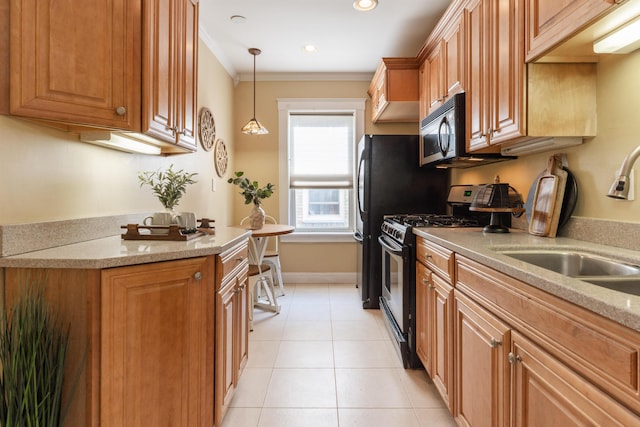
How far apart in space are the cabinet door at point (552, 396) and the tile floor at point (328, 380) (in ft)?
2.63

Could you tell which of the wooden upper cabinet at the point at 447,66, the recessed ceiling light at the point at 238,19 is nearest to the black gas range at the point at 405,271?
the wooden upper cabinet at the point at 447,66

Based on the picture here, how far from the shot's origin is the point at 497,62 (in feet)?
5.74

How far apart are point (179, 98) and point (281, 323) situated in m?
1.99

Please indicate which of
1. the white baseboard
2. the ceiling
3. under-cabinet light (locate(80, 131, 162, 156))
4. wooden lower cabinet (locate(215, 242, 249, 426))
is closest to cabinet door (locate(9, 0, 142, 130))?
under-cabinet light (locate(80, 131, 162, 156))

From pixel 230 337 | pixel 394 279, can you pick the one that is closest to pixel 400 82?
pixel 394 279

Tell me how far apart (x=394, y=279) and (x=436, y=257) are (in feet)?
2.33

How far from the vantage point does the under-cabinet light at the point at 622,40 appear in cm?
118

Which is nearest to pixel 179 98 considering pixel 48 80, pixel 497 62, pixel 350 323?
pixel 48 80

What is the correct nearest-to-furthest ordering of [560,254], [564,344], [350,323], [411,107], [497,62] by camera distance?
[564,344], [560,254], [497,62], [350,323], [411,107]

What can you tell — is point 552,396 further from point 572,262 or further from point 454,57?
point 454,57

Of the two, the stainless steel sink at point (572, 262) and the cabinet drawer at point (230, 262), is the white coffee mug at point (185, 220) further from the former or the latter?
the stainless steel sink at point (572, 262)

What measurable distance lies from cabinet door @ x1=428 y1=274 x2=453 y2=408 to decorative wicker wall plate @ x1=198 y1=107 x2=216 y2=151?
2311 mm

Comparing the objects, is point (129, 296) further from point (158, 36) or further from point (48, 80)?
point (158, 36)

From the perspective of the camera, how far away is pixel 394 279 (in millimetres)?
2453
